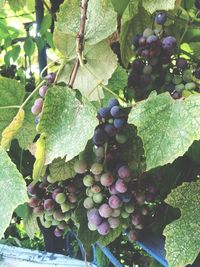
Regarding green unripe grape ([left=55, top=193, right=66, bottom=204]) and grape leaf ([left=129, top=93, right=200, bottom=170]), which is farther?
green unripe grape ([left=55, top=193, right=66, bottom=204])

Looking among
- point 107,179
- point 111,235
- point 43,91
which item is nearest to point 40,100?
point 43,91

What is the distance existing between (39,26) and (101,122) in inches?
20.3

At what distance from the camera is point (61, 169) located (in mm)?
630

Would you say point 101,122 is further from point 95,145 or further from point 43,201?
point 43,201

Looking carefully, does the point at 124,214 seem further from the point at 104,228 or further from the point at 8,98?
the point at 8,98

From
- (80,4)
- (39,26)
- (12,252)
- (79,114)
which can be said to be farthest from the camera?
(12,252)

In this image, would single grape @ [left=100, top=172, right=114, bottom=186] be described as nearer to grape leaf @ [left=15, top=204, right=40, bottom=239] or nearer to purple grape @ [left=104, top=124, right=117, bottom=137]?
purple grape @ [left=104, top=124, right=117, bottom=137]

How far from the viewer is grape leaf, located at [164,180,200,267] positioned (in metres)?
0.55

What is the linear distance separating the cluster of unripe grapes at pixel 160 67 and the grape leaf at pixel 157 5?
0.02 m

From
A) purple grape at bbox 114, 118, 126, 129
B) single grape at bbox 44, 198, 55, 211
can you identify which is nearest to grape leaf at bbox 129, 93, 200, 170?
purple grape at bbox 114, 118, 126, 129

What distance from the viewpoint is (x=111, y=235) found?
0.68m

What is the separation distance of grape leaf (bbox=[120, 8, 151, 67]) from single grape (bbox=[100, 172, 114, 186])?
17 centimetres

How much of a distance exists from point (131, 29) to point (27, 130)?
0.19 metres

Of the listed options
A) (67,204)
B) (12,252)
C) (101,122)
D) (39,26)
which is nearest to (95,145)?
(101,122)
